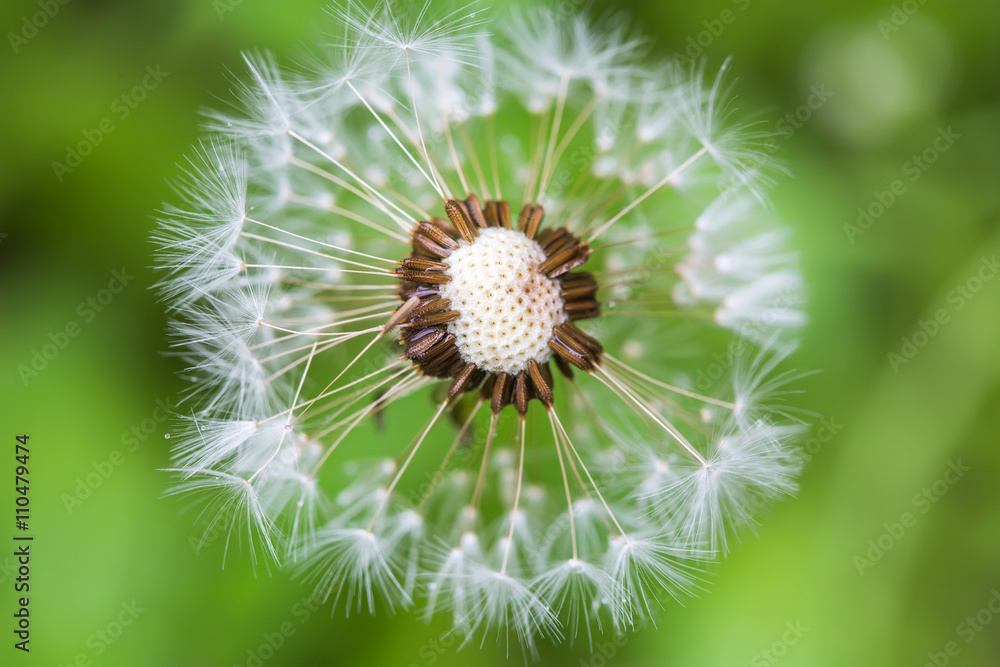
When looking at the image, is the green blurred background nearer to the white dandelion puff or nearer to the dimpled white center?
the white dandelion puff

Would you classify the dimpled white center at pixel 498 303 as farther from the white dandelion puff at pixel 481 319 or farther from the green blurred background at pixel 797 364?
the green blurred background at pixel 797 364

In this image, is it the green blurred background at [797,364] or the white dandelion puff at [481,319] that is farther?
the green blurred background at [797,364]

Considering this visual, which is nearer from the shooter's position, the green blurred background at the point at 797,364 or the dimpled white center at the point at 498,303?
the dimpled white center at the point at 498,303

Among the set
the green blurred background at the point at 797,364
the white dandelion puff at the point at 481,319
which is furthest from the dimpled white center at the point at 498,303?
the green blurred background at the point at 797,364

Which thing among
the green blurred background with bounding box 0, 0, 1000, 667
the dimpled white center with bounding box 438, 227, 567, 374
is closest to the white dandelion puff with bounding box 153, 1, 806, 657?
the dimpled white center with bounding box 438, 227, 567, 374

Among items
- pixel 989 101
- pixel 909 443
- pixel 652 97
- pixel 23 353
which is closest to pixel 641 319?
pixel 652 97
